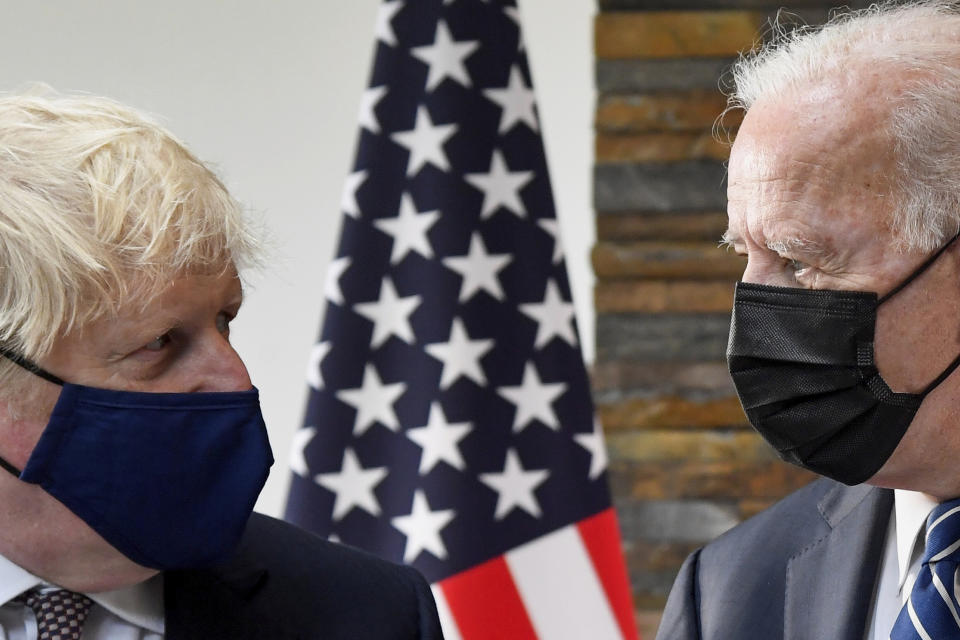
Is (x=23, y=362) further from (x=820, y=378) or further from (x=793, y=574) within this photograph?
(x=793, y=574)

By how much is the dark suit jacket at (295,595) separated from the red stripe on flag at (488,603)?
717mm

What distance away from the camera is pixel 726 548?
1853 mm

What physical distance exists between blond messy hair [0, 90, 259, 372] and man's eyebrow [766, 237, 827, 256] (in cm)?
68

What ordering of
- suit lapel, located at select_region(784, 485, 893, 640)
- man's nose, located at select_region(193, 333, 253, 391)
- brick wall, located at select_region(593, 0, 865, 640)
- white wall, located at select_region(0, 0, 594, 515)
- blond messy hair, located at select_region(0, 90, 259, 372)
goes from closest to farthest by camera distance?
1. blond messy hair, located at select_region(0, 90, 259, 372)
2. man's nose, located at select_region(193, 333, 253, 391)
3. suit lapel, located at select_region(784, 485, 893, 640)
4. brick wall, located at select_region(593, 0, 865, 640)
5. white wall, located at select_region(0, 0, 594, 515)

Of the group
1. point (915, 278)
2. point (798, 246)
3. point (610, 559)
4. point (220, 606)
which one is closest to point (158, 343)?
point (220, 606)

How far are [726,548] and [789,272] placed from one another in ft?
1.61

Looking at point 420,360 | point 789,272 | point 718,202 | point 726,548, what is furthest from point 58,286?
point 718,202

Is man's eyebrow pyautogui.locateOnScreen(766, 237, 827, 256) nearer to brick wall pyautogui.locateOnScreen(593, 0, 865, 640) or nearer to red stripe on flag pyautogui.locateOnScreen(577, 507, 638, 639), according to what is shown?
red stripe on flag pyautogui.locateOnScreen(577, 507, 638, 639)

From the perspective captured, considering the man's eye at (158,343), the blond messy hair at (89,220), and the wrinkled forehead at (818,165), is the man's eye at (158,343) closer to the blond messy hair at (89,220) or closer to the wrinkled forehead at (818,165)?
the blond messy hair at (89,220)

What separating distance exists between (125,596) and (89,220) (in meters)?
0.50

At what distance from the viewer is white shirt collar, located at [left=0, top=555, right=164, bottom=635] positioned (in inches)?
59.1

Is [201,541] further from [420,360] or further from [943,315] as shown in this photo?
[420,360]

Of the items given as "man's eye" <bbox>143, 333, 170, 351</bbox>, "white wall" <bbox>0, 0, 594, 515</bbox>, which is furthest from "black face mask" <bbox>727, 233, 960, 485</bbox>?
"white wall" <bbox>0, 0, 594, 515</bbox>

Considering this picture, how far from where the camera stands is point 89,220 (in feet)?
4.78
